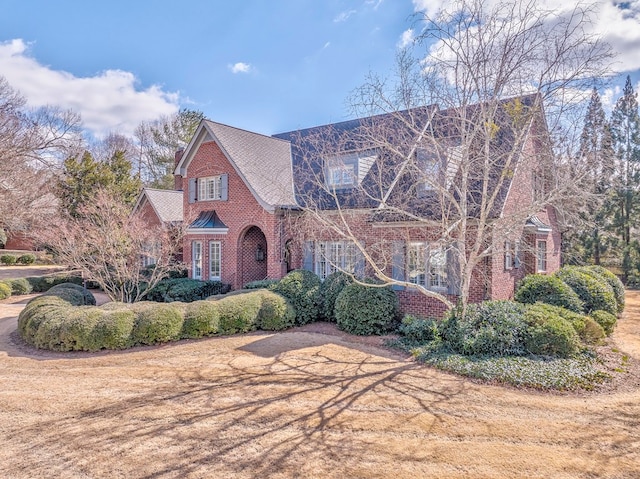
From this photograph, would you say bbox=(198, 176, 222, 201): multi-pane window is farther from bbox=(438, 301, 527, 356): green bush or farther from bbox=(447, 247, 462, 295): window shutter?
bbox=(438, 301, 527, 356): green bush

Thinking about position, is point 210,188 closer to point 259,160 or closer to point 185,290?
point 259,160

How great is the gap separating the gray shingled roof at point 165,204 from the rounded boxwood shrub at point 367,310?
579 inches

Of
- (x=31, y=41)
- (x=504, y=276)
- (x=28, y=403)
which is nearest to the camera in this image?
(x=28, y=403)

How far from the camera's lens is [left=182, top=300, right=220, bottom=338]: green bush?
453 inches

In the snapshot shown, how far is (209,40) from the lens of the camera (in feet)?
48.2

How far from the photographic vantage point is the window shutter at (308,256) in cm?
1628

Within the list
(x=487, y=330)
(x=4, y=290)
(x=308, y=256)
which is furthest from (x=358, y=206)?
(x=4, y=290)

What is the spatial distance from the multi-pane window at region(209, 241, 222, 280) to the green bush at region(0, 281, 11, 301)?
442 inches

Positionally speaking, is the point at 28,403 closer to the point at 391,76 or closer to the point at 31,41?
the point at 391,76

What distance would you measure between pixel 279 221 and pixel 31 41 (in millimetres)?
18282

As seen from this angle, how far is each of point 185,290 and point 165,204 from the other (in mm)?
9447

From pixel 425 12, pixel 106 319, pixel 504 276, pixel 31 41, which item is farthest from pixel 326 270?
pixel 31 41

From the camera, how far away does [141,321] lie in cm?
1104

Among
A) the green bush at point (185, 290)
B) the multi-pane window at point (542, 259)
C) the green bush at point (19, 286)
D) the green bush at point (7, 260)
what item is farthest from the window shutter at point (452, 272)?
the green bush at point (7, 260)
